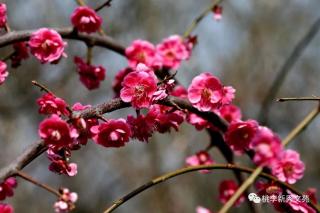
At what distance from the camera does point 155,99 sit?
4.89 feet

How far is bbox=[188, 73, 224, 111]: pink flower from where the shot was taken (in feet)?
5.45

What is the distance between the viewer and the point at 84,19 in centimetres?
218

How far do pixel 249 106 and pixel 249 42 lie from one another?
214 cm

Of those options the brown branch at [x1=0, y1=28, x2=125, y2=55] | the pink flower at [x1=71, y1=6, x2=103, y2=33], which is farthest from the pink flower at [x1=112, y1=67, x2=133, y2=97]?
the pink flower at [x1=71, y1=6, x2=103, y2=33]

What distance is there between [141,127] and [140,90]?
12 centimetres

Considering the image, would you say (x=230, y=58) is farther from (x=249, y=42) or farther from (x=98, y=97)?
(x=98, y=97)

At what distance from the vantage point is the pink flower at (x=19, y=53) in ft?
7.43

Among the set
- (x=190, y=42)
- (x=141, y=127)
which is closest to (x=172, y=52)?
(x=190, y=42)

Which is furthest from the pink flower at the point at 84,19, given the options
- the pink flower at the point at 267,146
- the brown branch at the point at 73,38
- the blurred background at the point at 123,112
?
the blurred background at the point at 123,112

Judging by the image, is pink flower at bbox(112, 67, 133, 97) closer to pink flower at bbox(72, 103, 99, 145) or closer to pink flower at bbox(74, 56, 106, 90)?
pink flower at bbox(74, 56, 106, 90)

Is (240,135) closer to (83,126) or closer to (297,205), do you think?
(297,205)

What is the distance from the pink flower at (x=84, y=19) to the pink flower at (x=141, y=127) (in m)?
0.76

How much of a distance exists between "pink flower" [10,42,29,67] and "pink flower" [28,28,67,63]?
0.32 meters

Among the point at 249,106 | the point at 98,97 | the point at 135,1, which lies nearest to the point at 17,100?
the point at 98,97
